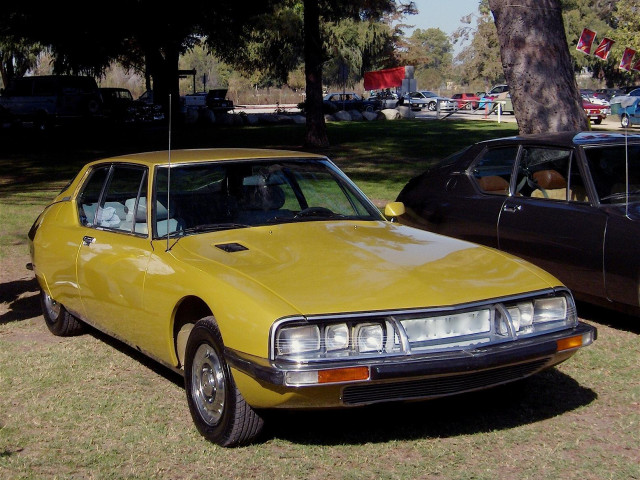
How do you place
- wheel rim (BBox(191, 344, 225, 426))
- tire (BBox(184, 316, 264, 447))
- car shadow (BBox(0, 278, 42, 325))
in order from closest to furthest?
tire (BBox(184, 316, 264, 447)) < wheel rim (BBox(191, 344, 225, 426)) < car shadow (BBox(0, 278, 42, 325))

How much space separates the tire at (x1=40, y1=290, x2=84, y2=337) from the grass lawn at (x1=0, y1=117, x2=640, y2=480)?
77 millimetres

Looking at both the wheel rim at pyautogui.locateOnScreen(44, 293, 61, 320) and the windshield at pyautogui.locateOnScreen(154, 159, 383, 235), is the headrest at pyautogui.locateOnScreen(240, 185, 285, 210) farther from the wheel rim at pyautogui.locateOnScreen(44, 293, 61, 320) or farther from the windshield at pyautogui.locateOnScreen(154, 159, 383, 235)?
the wheel rim at pyautogui.locateOnScreen(44, 293, 61, 320)

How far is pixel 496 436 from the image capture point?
4.57 meters

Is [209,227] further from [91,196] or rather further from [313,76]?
[313,76]

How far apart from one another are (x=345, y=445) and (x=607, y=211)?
3.03 m

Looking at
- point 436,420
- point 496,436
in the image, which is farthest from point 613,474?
point 436,420

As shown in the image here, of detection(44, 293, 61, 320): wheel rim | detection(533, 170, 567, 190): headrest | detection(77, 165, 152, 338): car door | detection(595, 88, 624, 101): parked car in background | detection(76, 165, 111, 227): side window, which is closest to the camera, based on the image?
detection(77, 165, 152, 338): car door

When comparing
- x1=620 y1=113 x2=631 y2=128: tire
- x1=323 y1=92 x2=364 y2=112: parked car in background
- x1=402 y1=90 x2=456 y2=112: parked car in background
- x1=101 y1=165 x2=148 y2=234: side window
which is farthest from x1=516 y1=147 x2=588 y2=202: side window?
x1=402 y1=90 x2=456 y2=112: parked car in background

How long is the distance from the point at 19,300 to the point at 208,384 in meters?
4.06

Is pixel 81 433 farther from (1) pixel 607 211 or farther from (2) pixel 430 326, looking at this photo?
(1) pixel 607 211

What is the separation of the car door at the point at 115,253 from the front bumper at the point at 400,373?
4.12ft

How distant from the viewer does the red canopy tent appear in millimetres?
62469

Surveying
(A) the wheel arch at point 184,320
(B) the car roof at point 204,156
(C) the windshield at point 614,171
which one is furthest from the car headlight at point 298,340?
(C) the windshield at point 614,171

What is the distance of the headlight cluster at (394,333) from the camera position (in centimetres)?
400
